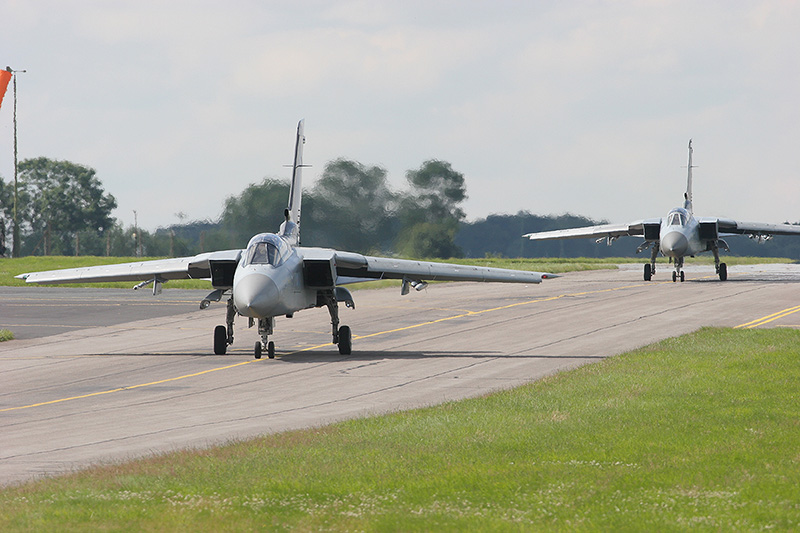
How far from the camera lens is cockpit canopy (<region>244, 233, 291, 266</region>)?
22.7 meters

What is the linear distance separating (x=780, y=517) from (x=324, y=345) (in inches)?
791

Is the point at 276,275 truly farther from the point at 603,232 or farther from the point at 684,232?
the point at 603,232

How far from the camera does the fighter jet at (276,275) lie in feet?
73.0

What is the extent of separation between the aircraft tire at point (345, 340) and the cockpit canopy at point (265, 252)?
8.82 ft

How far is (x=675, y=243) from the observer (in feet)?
151

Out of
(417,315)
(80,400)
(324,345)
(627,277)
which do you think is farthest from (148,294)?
(80,400)

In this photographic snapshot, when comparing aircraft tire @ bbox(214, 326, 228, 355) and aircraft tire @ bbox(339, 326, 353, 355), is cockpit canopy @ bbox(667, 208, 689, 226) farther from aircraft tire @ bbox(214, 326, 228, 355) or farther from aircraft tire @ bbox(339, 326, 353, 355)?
aircraft tire @ bbox(214, 326, 228, 355)

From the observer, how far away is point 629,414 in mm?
13719

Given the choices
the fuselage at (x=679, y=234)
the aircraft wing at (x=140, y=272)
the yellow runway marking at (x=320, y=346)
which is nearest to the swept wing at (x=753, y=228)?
the fuselage at (x=679, y=234)

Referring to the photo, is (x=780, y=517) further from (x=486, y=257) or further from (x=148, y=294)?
(x=486, y=257)

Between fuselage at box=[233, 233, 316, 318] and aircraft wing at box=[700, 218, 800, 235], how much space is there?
3264 centimetres

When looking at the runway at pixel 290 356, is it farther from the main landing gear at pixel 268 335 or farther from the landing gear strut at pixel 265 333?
the landing gear strut at pixel 265 333

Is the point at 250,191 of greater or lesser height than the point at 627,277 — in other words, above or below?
above

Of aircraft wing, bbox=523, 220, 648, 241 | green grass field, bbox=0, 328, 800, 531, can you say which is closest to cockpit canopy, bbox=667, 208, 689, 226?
aircraft wing, bbox=523, 220, 648, 241
